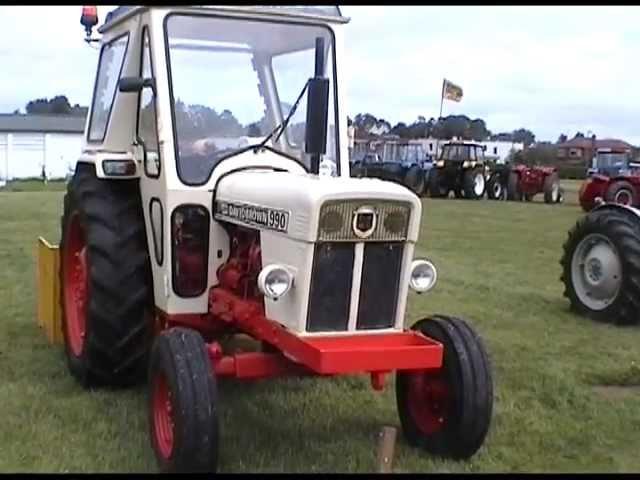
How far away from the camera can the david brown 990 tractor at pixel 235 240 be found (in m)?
4.19

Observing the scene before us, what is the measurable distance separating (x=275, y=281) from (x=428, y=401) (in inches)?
41.3

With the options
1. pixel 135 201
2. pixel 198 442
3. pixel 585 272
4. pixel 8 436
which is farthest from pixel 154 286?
pixel 585 272

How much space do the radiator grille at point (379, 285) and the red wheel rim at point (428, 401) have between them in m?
0.42

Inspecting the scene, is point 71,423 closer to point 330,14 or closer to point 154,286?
point 154,286

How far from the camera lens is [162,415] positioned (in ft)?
14.3

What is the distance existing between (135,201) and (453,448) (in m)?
2.28

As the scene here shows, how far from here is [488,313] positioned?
8398 mm

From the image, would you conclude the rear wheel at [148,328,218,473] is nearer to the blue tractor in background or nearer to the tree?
the blue tractor in background

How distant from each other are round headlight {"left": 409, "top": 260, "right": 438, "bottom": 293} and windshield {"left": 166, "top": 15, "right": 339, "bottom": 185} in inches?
42.6

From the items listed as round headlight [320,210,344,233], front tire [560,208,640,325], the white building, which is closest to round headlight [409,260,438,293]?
round headlight [320,210,344,233]

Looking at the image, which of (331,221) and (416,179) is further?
(416,179)

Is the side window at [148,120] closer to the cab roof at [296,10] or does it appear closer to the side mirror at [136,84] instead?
the side mirror at [136,84]

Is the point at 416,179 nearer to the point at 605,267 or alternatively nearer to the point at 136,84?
the point at 605,267

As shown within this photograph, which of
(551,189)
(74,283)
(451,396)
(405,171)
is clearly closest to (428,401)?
(451,396)
